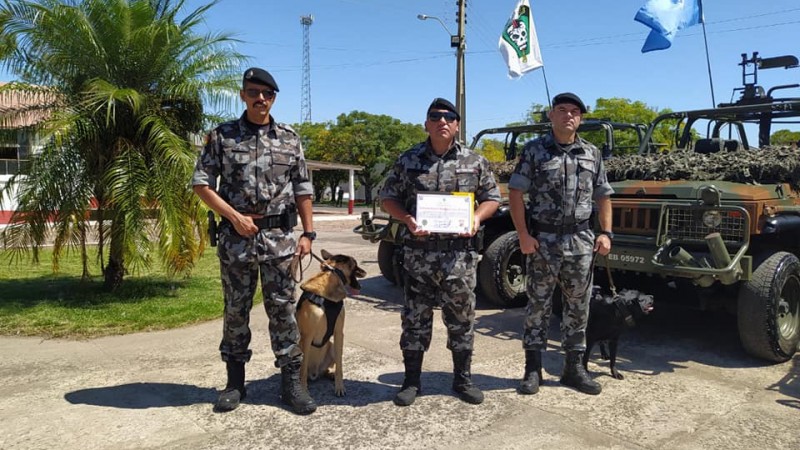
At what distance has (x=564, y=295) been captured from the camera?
3705mm

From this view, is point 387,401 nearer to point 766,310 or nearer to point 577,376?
point 577,376

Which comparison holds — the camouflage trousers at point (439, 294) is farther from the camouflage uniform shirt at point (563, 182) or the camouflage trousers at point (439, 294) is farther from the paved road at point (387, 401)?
the camouflage uniform shirt at point (563, 182)

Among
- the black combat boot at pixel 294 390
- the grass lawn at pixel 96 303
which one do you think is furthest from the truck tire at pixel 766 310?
the grass lawn at pixel 96 303

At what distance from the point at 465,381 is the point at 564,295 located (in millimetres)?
831

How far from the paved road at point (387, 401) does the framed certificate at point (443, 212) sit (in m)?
1.05

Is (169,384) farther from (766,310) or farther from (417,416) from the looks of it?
(766,310)

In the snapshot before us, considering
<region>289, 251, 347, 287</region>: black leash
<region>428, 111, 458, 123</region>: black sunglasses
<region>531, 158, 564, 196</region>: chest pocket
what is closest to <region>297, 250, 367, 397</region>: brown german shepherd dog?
<region>289, 251, 347, 287</region>: black leash

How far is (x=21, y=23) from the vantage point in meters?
5.94

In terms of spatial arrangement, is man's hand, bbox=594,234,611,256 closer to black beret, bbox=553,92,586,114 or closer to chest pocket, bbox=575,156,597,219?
chest pocket, bbox=575,156,597,219

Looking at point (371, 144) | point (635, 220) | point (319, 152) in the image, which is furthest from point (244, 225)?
point (319, 152)

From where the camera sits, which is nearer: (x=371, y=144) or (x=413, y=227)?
(x=413, y=227)

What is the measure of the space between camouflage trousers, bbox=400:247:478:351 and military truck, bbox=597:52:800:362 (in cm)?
143

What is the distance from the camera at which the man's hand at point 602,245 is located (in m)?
3.59

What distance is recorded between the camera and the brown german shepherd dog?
3.44m
